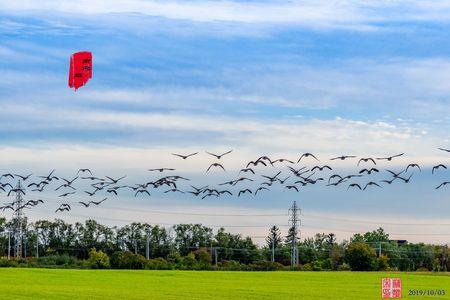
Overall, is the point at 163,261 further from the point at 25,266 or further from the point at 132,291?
the point at 132,291

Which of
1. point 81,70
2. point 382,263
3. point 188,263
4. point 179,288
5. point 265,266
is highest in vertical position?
point 81,70

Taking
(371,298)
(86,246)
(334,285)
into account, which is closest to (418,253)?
(86,246)

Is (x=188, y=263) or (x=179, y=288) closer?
(x=179, y=288)

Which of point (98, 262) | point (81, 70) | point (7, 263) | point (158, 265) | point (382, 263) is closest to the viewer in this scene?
point (81, 70)

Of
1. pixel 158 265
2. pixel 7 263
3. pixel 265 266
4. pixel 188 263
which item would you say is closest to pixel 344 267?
pixel 265 266

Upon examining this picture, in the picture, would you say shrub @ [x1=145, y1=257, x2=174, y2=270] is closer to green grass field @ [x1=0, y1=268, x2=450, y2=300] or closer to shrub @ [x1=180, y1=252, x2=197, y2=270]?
shrub @ [x1=180, y1=252, x2=197, y2=270]

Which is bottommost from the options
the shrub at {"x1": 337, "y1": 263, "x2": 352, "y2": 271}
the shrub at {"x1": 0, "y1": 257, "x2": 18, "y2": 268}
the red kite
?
the shrub at {"x1": 337, "y1": 263, "x2": 352, "y2": 271}

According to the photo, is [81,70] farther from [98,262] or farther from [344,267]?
[344,267]

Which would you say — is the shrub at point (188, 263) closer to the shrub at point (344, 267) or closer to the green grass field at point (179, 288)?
the shrub at point (344, 267)

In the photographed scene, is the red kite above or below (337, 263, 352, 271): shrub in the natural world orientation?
above

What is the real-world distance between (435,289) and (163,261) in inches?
1472

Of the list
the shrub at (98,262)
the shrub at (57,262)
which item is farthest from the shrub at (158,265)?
the shrub at (57,262)

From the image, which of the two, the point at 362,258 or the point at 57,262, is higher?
the point at 362,258

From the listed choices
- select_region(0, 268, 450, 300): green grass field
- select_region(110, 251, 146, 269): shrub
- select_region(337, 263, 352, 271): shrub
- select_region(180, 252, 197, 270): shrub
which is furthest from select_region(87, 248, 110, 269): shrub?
select_region(337, 263, 352, 271): shrub
